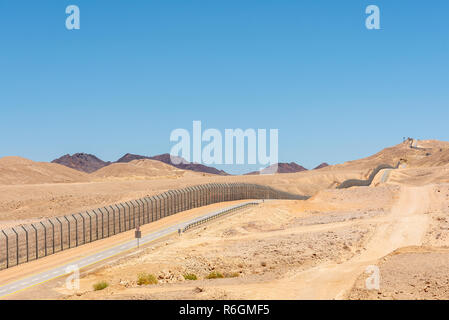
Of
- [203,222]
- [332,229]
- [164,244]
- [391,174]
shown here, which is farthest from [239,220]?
[391,174]

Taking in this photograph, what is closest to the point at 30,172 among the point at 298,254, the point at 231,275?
the point at 298,254

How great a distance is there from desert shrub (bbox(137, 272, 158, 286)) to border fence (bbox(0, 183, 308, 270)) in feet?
40.9

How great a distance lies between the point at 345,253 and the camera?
38.3 metres

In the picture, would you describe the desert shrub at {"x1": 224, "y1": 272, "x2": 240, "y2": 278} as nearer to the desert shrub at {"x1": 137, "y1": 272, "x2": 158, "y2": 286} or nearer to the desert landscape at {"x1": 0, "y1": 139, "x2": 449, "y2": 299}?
the desert landscape at {"x1": 0, "y1": 139, "x2": 449, "y2": 299}

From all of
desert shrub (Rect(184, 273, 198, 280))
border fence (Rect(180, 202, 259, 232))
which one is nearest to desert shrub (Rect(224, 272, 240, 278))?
A: desert shrub (Rect(184, 273, 198, 280))

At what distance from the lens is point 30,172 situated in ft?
551

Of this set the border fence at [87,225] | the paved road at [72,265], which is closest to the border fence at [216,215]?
the paved road at [72,265]

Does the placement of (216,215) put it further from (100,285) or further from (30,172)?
(30,172)

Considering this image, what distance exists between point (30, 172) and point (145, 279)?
153 meters

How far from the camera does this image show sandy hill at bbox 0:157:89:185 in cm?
15750

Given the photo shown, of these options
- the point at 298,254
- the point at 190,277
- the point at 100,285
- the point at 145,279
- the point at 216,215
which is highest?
the point at 100,285

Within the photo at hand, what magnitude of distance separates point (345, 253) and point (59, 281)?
20.8 metres

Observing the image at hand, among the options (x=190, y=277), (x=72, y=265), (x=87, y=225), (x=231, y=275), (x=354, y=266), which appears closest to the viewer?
Answer: (x=354, y=266)
